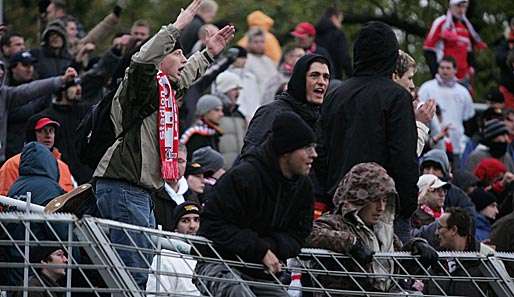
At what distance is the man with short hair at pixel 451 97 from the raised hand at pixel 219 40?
30.3ft

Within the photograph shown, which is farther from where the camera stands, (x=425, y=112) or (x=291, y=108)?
(x=425, y=112)

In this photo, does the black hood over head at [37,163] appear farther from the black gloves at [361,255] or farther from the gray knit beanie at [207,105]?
the gray knit beanie at [207,105]

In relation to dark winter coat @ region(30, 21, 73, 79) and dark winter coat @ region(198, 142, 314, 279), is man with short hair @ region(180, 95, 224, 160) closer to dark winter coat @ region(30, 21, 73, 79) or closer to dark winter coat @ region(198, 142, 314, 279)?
dark winter coat @ region(30, 21, 73, 79)

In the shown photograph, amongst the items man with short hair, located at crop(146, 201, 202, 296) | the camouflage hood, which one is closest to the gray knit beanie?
man with short hair, located at crop(146, 201, 202, 296)

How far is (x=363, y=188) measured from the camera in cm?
1038

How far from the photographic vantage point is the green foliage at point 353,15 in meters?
26.6

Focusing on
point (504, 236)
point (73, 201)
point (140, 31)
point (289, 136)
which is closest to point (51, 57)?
point (140, 31)

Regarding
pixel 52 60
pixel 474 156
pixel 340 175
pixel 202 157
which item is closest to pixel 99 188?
pixel 340 175

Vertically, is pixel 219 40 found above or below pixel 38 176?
above

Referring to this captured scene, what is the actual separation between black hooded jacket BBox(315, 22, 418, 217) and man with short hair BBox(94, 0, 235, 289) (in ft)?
3.57

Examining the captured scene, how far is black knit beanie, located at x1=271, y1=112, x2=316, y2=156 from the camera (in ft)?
31.3

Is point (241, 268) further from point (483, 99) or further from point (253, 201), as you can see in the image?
point (483, 99)

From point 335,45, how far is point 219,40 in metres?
10.7

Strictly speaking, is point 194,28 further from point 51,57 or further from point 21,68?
point 21,68
